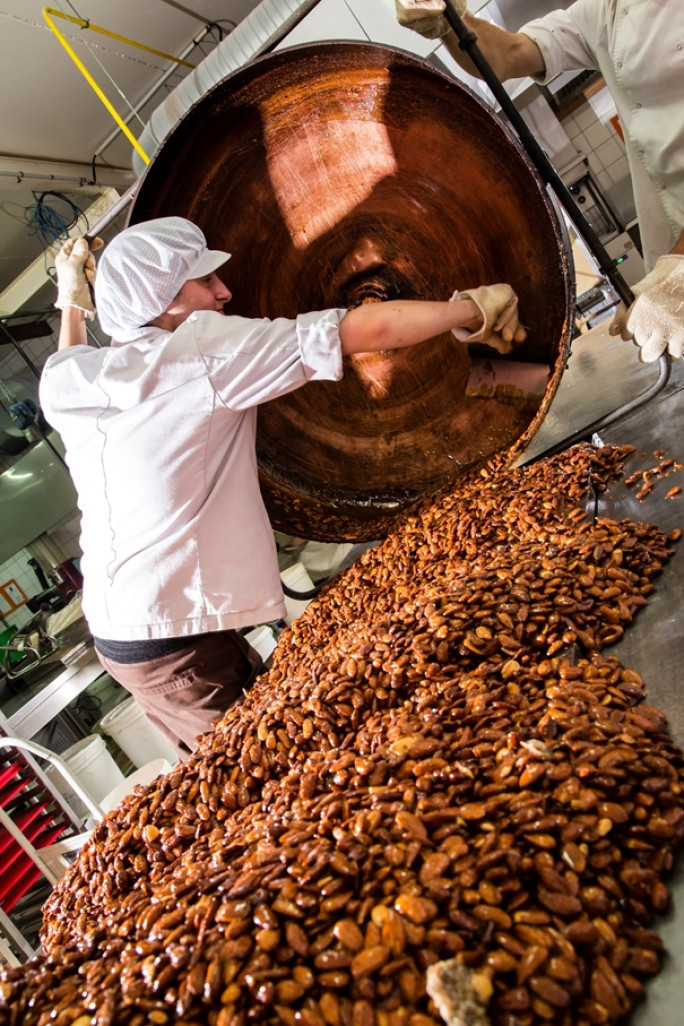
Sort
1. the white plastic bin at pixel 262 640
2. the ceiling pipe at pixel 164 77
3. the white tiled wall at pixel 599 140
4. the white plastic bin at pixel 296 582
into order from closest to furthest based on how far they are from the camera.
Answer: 1. the ceiling pipe at pixel 164 77
2. the white plastic bin at pixel 262 640
3. the white plastic bin at pixel 296 582
4. the white tiled wall at pixel 599 140

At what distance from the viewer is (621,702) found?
1112 mm

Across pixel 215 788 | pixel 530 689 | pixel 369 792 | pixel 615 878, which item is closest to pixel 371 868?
pixel 369 792

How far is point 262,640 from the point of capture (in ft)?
14.4

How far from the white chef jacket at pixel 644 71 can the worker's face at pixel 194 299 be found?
58.6 inches

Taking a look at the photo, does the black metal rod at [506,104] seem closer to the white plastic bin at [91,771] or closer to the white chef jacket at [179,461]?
the white chef jacket at [179,461]

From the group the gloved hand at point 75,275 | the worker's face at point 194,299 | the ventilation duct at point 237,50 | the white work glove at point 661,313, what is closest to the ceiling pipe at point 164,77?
the ventilation duct at point 237,50

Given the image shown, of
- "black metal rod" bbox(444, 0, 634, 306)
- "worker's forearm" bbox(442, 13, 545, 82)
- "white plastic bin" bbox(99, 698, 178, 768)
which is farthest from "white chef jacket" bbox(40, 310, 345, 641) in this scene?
"white plastic bin" bbox(99, 698, 178, 768)

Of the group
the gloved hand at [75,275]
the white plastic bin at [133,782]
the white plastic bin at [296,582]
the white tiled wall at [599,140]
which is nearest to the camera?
the gloved hand at [75,275]

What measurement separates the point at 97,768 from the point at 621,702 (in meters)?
3.41

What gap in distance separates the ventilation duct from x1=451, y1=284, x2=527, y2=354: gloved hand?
83.2 inches

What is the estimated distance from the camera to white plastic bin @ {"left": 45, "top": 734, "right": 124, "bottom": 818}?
3.68 meters

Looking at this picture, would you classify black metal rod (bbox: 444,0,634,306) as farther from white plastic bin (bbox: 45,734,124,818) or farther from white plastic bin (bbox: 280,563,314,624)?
white plastic bin (bbox: 45,734,124,818)

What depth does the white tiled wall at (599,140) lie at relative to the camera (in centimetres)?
530

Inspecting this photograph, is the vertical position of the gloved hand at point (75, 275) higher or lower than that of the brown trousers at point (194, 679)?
higher
